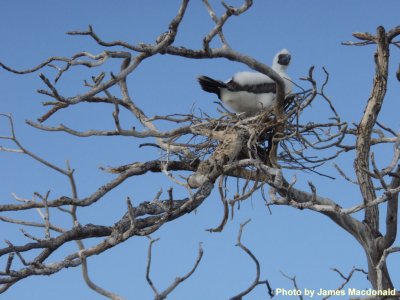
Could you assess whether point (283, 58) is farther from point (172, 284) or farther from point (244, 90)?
point (172, 284)

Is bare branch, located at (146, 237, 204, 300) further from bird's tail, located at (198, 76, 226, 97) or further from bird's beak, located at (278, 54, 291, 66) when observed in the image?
bird's beak, located at (278, 54, 291, 66)

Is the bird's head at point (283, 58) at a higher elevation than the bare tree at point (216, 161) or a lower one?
higher

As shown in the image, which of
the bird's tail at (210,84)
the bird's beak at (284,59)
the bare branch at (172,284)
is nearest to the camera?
the bare branch at (172,284)

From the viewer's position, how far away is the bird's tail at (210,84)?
24.5 ft

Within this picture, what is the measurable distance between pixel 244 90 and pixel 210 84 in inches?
15.5

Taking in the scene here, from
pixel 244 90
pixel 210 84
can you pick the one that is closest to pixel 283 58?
pixel 244 90

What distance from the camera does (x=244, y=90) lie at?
7.60 metres

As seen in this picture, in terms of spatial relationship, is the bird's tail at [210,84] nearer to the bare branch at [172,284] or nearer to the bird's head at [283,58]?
the bird's head at [283,58]

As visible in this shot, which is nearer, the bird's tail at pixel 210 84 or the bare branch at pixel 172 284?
the bare branch at pixel 172 284

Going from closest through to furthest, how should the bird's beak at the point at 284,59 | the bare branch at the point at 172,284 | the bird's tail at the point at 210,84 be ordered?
the bare branch at the point at 172,284, the bird's tail at the point at 210,84, the bird's beak at the point at 284,59

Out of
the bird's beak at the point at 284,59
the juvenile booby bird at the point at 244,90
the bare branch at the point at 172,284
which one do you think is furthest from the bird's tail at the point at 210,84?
the bare branch at the point at 172,284

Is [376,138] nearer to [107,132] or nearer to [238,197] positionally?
[238,197]

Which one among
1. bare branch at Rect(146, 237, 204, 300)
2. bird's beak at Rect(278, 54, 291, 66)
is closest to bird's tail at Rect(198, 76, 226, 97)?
bird's beak at Rect(278, 54, 291, 66)

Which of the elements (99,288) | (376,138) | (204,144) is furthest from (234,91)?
(99,288)
